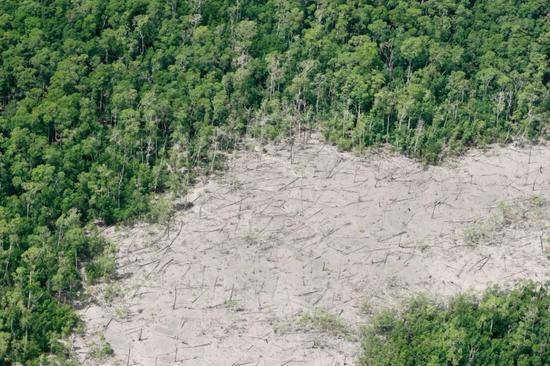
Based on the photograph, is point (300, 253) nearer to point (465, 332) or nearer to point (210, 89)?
point (465, 332)

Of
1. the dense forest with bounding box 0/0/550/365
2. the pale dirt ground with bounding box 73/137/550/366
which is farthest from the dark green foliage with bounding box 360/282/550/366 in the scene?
the dense forest with bounding box 0/0/550/365

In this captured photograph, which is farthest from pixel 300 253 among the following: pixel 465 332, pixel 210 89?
pixel 210 89

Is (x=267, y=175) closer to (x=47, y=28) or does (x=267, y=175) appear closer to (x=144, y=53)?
(x=144, y=53)

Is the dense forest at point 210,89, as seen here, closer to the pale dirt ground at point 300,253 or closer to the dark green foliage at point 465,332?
the pale dirt ground at point 300,253

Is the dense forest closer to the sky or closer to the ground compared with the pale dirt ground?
closer to the sky

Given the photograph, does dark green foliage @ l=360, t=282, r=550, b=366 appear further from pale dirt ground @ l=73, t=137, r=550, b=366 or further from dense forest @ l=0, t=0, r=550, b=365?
dense forest @ l=0, t=0, r=550, b=365

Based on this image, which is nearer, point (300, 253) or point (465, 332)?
point (465, 332)

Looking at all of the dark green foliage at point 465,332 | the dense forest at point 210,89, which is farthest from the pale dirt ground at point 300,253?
the dense forest at point 210,89
